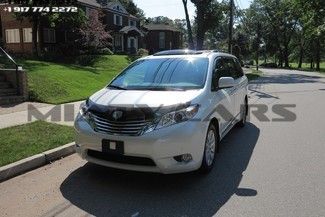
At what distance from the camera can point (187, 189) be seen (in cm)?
521

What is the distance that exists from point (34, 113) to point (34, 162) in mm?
4413

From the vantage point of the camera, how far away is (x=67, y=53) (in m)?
32.2

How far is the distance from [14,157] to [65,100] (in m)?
6.81

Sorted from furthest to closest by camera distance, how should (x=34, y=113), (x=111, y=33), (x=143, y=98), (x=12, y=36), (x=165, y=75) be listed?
(x=111, y=33)
(x=12, y=36)
(x=34, y=113)
(x=165, y=75)
(x=143, y=98)

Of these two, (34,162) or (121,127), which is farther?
(34,162)

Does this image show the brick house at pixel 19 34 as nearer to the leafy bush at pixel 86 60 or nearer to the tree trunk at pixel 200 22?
the leafy bush at pixel 86 60

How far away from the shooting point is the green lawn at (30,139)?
6.40 meters

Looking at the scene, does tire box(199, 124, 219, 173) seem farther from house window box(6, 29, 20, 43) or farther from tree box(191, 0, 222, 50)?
tree box(191, 0, 222, 50)

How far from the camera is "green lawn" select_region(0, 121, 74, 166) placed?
640 centimetres

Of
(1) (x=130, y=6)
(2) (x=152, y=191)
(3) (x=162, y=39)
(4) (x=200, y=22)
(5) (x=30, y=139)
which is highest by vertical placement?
(1) (x=130, y=6)

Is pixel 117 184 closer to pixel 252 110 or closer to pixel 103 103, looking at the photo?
pixel 103 103

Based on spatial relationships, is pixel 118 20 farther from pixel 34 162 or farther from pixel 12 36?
pixel 34 162

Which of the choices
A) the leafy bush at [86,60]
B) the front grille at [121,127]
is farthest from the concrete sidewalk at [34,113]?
the leafy bush at [86,60]

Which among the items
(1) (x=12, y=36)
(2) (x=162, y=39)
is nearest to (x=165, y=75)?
(1) (x=12, y=36)
